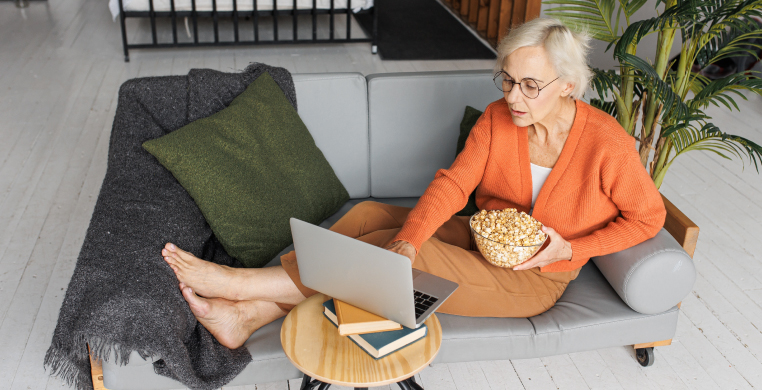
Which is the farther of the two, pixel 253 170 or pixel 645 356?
pixel 645 356

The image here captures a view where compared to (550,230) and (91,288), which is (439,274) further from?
(91,288)

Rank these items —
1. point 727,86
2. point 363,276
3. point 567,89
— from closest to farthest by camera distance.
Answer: point 363,276 < point 567,89 < point 727,86

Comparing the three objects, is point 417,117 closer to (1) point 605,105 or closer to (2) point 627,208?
(1) point 605,105

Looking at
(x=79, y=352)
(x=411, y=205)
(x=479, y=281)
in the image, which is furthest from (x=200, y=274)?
(x=411, y=205)

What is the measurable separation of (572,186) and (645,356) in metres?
0.61

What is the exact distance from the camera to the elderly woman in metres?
1.46

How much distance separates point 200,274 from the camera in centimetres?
146

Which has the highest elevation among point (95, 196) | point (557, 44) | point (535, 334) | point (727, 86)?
point (557, 44)

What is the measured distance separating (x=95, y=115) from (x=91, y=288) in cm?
240

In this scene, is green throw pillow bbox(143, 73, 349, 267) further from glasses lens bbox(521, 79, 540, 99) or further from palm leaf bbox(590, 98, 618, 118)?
palm leaf bbox(590, 98, 618, 118)

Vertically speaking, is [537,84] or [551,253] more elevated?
Result: [537,84]

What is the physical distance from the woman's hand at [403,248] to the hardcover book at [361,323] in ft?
0.76

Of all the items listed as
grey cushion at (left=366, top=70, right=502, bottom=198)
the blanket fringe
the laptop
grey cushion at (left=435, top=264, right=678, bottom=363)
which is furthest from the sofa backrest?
the blanket fringe

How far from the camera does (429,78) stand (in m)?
1.99
